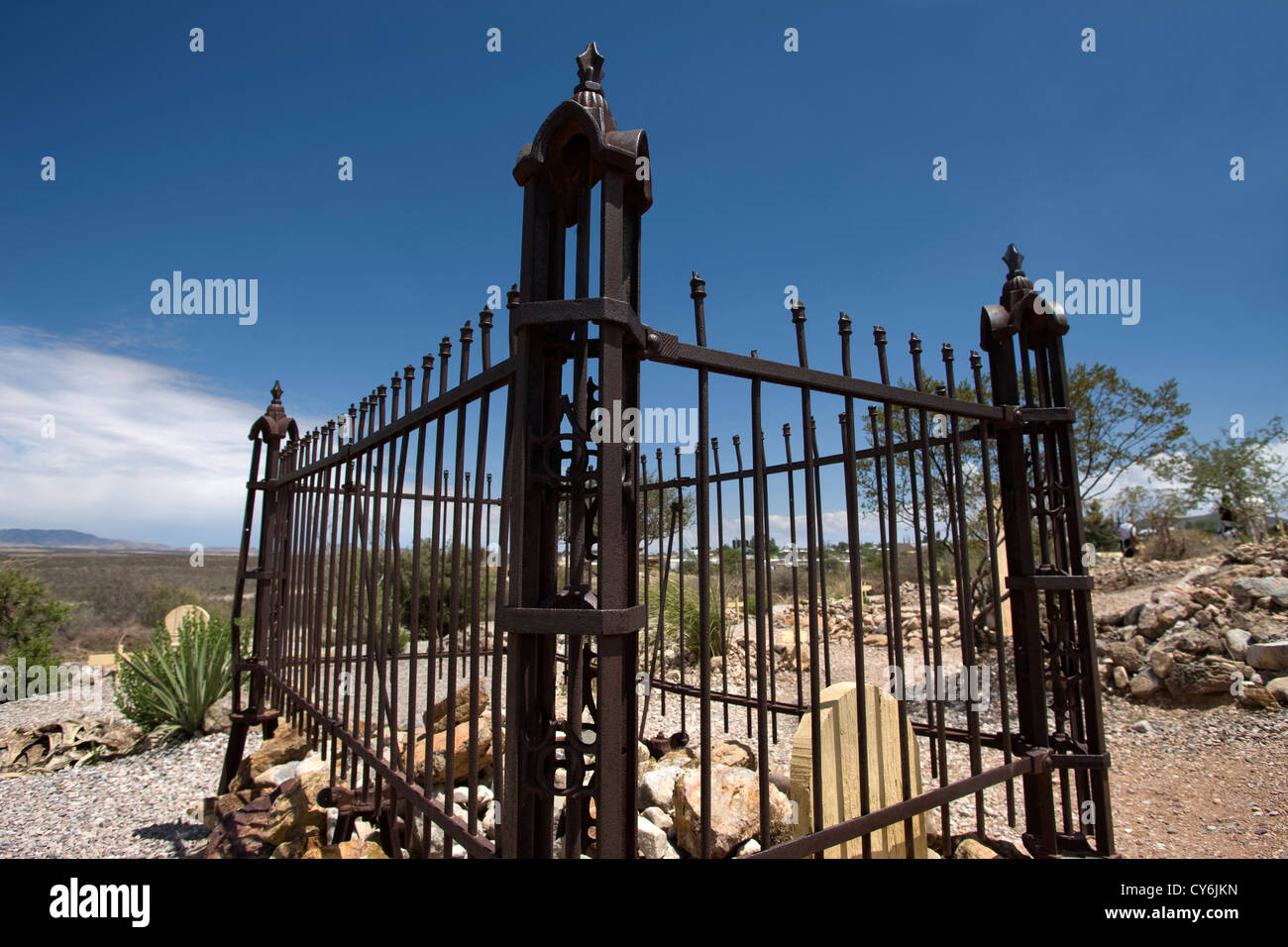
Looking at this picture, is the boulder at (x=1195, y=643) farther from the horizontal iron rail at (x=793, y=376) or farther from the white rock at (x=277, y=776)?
the white rock at (x=277, y=776)

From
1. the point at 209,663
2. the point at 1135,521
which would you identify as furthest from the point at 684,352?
the point at 1135,521

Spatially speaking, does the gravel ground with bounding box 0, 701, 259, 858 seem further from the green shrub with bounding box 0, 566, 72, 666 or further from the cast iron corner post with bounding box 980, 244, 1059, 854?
the green shrub with bounding box 0, 566, 72, 666

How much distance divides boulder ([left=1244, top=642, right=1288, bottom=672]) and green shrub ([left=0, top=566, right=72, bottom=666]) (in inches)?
661

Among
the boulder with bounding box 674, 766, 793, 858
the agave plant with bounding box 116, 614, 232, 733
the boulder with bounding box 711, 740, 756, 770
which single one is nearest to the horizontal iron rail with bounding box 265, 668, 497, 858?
the boulder with bounding box 674, 766, 793, 858

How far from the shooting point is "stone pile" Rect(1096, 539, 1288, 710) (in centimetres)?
645

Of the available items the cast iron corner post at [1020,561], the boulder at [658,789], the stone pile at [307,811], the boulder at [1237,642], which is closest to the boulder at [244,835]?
the stone pile at [307,811]

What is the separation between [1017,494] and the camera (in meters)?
3.29

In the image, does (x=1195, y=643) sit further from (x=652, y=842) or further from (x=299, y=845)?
(x=299, y=845)

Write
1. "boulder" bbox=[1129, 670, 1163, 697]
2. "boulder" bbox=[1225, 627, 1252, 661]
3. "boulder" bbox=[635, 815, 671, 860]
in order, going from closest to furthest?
"boulder" bbox=[635, 815, 671, 860]
"boulder" bbox=[1225, 627, 1252, 661]
"boulder" bbox=[1129, 670, 1163, 697]

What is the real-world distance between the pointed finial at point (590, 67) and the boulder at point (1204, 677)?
8.00 m

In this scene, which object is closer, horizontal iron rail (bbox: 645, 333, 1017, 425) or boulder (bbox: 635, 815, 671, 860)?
horizontal iron rail (bbox: 645, 333, 1017, 425)
